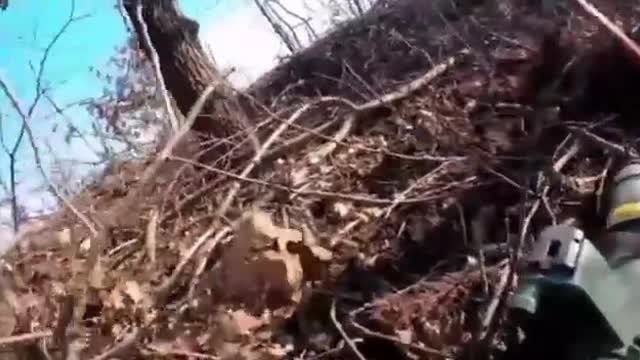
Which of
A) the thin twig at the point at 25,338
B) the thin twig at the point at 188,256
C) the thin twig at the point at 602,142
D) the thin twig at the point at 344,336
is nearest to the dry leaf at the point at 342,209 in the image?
the thin twig at the point at 188,256

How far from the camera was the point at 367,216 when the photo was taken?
106 inches

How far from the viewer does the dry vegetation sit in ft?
7.15

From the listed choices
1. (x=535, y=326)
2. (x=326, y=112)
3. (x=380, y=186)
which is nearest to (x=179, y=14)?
(x=326, y=112)

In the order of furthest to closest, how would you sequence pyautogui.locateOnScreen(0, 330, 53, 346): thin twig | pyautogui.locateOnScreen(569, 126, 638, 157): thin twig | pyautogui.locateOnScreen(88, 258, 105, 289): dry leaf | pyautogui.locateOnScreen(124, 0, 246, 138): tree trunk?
pyautogui.locateOnScreen(124, 0, 246, 138): tree trunk, pyautogui.locateOnScreen(569, 126, 638, 157): thin twig, pyautogui.locateOnScreen(88, 258, 105, 289): dry leaf, pyautogui.locateOnScreen(0, 330, 53, 346): thin twig

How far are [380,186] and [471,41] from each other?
76cm

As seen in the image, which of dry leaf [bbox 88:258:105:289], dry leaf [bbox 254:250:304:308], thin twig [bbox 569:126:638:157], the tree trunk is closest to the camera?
dry leaf [bbox 88:258:105:289]

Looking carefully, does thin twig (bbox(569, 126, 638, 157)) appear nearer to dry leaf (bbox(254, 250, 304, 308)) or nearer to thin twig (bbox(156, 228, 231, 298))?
dry leaf (bbox(254, 250, 304, 308))

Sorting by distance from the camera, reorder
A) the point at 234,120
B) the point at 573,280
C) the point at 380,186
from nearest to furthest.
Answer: the point at 573,280 → the point at 380,186 → the point at 234,120

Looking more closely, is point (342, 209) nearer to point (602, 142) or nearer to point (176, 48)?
point (602, 142)

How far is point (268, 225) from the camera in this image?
7.13ft

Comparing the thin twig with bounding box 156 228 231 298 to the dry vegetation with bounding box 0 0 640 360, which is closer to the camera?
the dry vegetation with bounding box 0 0 640 360

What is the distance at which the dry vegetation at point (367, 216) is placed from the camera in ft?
7.15

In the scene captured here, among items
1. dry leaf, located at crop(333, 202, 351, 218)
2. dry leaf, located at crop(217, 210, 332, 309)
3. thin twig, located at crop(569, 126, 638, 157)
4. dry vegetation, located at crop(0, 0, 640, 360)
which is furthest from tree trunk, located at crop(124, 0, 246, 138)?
dry leaf, located at crop(217, 210, 332, 309)

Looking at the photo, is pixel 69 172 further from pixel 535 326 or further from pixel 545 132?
pixel 535 326
